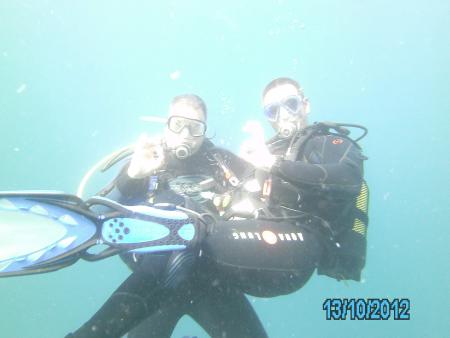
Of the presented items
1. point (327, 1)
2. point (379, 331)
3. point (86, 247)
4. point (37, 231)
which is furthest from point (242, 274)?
point (327, 1)

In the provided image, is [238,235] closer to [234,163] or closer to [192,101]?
[234,163]

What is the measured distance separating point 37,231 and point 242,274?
6.10 feet

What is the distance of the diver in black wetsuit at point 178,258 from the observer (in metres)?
3.09

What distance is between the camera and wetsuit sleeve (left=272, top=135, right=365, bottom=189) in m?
3.64

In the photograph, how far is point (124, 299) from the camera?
3.04m

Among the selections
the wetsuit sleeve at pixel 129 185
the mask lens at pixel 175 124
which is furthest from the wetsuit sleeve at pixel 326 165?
the mask lens at pixel 175 124

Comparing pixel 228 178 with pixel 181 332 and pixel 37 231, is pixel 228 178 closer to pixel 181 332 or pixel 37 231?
pixel 37 231

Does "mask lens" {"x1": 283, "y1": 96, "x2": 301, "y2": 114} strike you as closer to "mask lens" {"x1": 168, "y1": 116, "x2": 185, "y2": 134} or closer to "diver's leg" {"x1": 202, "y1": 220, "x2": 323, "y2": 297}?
"mask lens" {"x1": 168, "y1": 116, "x2": 185, "y2": 134}

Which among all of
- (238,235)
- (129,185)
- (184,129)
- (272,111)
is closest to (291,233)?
(238,235)

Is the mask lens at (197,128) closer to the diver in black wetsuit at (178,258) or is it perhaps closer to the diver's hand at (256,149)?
the diver in black wetsuit at (178,258)

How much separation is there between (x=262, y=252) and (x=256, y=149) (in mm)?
1108

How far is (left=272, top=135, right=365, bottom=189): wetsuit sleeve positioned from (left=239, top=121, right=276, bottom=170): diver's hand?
18 cm

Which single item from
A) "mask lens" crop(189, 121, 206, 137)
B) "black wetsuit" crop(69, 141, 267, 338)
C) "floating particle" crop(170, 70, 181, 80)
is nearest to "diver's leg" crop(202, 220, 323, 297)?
"black wetsuit" crop(69, 141, 267, 338)

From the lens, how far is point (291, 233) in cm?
371
